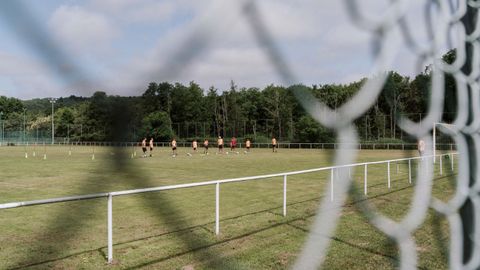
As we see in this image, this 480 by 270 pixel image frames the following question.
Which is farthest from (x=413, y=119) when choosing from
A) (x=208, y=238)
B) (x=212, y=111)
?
(x=208, y=238)

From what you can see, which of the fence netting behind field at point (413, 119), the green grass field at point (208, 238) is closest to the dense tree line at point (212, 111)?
the fence netting behind field at point (413, 119)

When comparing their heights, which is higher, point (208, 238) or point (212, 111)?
point (212, 111)

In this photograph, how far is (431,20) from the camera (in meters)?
1.66

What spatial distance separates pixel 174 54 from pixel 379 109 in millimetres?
Answer: 873

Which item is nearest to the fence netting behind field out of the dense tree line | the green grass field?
the dense tree line

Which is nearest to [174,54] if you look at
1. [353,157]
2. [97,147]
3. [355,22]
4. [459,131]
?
[97,147]

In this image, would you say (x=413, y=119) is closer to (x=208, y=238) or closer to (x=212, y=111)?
(x=212, y=111)

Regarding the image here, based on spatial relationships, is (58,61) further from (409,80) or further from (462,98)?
(462,98)

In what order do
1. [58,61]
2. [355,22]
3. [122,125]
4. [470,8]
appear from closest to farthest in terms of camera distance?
[58,61], [122,125], [355,22], [470,8]

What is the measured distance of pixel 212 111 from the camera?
65.8 inches

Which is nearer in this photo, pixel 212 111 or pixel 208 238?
pixel 212 111

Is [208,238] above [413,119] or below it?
below

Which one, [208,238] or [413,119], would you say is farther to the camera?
[208,238]

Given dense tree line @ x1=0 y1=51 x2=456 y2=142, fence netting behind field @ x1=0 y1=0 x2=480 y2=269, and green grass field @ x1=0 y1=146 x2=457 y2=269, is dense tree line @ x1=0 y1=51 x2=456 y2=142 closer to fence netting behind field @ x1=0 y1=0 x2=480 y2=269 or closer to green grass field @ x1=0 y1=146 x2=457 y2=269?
fence netting behind field @ x1=0 y1=0 x2=480 y2=269
